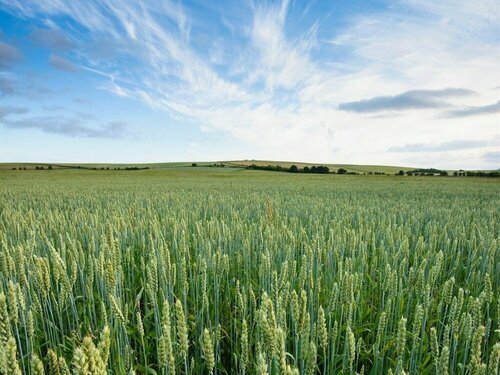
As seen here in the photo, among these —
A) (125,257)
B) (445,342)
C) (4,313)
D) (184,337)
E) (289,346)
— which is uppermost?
(4,313)

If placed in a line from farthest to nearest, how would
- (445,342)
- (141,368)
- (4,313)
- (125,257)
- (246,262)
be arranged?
1. (125,257)
2. (246,262)
3. (141,368)
4. (445,342)
5. (4,313)

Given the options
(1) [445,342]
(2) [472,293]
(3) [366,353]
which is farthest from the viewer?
(2) [472,293]

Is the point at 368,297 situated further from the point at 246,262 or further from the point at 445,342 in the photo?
the point at 445,342

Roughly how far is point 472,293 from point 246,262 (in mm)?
2124

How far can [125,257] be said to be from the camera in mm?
3777

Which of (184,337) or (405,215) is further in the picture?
(405,215)

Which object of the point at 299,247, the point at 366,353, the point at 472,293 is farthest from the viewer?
the point at 299,247

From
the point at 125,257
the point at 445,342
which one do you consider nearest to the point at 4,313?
the point at 445,342

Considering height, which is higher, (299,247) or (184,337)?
(184,337)

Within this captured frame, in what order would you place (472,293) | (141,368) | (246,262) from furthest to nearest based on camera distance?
(246,262) < (472,293) < (141,368)

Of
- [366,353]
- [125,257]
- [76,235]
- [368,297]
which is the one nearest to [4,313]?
[366,353]

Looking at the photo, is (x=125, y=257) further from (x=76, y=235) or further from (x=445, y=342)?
(x=445, y=342)

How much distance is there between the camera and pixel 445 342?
1.53 m

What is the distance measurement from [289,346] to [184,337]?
131 cm
